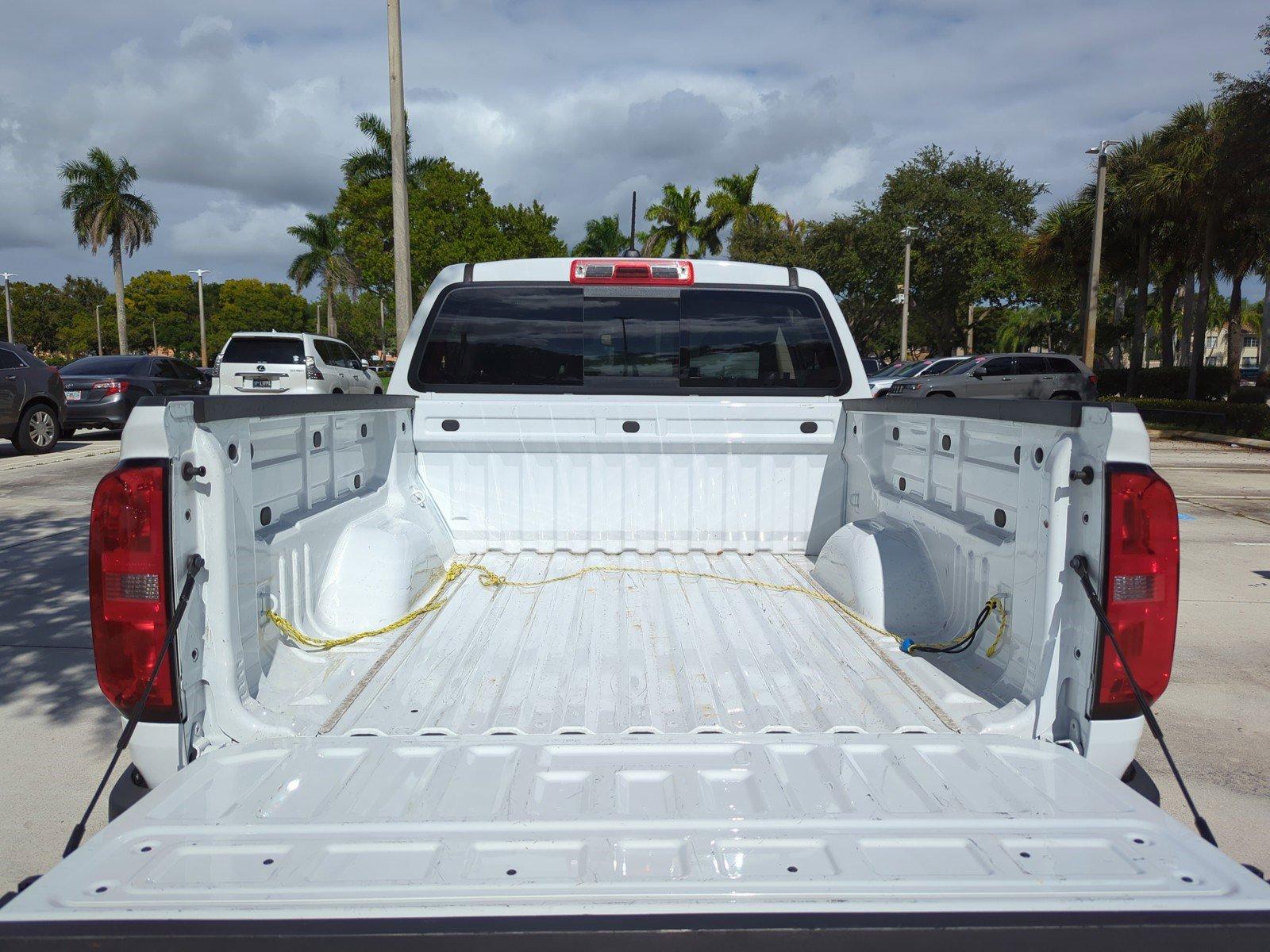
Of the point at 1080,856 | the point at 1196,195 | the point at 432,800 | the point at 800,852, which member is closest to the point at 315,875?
the point at 432,800

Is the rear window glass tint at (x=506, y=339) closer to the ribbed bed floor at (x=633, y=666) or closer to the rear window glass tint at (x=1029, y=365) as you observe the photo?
the ribbed bed floor at (x=633, y=666)

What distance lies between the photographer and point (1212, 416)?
21.0m

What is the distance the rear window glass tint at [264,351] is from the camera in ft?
53.7

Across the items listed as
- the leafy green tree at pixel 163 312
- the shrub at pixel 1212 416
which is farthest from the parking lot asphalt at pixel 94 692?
the leafy green tree at pixel 163 312

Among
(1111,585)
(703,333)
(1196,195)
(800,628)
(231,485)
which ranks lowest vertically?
(800,628)

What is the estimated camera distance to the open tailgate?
4.29 feet

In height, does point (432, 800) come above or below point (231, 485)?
below

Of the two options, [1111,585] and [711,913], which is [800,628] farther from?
[711,913]

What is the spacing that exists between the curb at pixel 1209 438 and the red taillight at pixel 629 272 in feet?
57.9

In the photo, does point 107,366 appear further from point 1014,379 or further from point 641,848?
point 1014,379

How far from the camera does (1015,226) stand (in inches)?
1526

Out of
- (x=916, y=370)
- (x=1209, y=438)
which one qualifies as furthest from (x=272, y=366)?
(x=1209, y=438)

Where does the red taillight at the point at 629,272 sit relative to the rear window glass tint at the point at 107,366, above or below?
above

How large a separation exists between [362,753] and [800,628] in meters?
1.59
